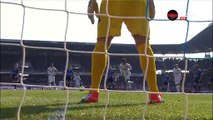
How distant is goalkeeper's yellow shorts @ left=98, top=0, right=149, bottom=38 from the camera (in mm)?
3520

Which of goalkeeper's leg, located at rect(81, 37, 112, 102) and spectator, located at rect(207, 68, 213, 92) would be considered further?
spectator, located at rect(207, 68, 213, 92)

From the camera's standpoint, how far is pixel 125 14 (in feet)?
11.6

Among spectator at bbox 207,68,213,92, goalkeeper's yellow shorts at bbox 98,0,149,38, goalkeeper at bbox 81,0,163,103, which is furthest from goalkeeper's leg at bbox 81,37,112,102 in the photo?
spectator at bbox 207,68,213,92

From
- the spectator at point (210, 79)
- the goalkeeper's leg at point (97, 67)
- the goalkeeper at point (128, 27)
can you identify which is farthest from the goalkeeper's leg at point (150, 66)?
the spectator at point (210, 79)

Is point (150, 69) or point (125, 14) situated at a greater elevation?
point (125, 14)

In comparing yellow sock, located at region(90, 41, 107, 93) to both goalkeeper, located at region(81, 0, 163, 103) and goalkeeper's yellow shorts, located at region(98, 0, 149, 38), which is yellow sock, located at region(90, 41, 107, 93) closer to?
goalkeeper, located at region(81, 0, 163, 103)

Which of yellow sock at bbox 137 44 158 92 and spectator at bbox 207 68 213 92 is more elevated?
yellow sock at bbox 137 44 158 92

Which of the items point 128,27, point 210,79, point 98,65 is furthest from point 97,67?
point 210,79

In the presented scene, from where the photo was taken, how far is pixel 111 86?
50.5ft

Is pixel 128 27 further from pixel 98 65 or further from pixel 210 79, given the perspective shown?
pixel 210 79

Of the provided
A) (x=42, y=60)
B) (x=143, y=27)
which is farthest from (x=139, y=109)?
(x=42, y=60)

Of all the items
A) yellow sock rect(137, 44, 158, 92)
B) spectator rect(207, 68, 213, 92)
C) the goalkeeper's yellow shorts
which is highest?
the goalkeeper's yellow shorts

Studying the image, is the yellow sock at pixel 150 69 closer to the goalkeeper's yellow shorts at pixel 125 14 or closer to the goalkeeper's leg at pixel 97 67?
the goalkeeper's yellow shorts at pixel 125 14

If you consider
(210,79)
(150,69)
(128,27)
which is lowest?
(210,79)
